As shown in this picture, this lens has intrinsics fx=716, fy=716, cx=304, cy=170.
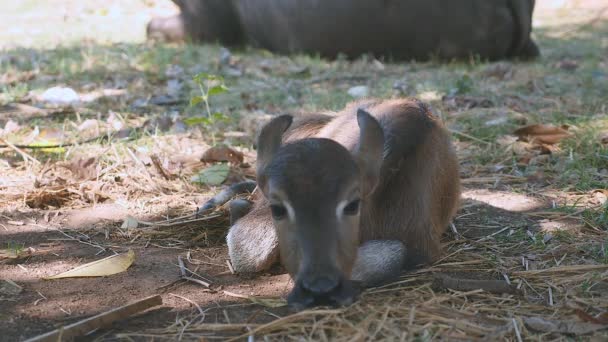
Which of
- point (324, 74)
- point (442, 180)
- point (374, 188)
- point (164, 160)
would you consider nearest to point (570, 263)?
point (442, 180)

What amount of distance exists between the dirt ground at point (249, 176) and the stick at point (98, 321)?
0.05 metres

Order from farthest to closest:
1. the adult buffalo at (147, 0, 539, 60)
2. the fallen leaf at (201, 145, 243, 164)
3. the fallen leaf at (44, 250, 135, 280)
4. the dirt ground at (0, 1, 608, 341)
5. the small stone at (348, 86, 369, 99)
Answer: the adult buffalo at (147, 0, 539, 60) < the small stone at (348, 86, 369, 99) < the fallen leaf at (201, 145, 243, 164) < the fallen leaf at (44, 250, 135, 280) < the dirt ground at (0, 1, 608, 341)

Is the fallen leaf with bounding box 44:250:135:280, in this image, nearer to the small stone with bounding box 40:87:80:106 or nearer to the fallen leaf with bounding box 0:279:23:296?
the fallen leaf with bounding box 0:279:23:296

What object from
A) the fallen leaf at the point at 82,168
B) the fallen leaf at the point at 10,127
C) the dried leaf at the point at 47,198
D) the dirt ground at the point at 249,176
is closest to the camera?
the dirt ground at the point at 249,176

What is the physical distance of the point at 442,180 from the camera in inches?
143

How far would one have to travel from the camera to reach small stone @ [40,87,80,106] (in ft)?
21.4

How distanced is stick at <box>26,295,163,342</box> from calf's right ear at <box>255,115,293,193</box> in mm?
684

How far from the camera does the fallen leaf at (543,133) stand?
5.38m

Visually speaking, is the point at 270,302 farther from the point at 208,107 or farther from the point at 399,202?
the point at 208,107

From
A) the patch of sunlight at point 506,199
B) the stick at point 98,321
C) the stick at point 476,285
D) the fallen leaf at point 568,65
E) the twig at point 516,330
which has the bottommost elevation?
the patch of sunlight at point 506,199

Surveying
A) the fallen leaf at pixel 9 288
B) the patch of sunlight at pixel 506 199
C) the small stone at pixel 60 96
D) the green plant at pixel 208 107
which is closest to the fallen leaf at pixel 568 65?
the patch of sunlight at pixel 506 199

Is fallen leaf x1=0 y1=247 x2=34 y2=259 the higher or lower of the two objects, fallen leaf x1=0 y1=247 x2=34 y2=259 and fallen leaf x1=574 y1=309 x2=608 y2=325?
the higher

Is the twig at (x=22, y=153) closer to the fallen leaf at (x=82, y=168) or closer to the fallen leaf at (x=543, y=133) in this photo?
the fallen leaf at (x=82, y=168)

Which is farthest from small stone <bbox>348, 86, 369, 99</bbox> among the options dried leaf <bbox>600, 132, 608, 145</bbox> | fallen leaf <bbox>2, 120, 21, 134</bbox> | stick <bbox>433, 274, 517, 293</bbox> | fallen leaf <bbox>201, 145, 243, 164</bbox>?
stick <bbox>433, 274, 517, 293</bbox>
